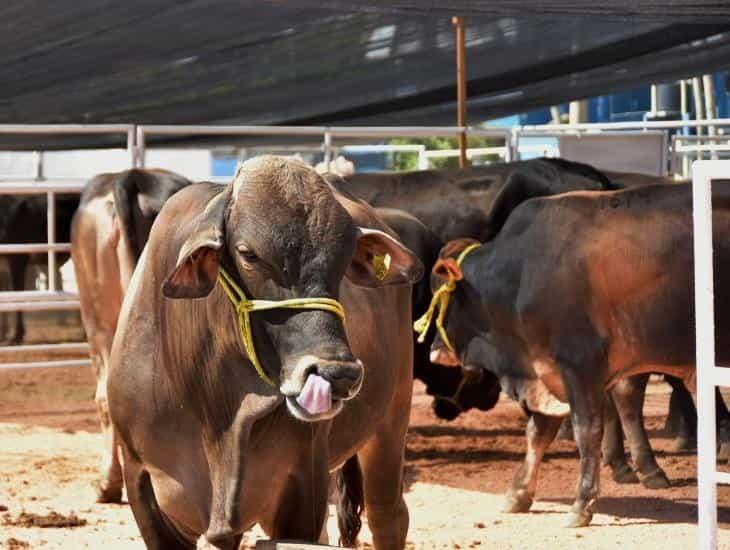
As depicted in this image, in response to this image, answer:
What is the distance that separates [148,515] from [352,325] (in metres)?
0.84

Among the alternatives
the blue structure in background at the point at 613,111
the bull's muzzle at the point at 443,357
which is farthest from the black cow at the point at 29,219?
the bull's muzzle at the point at 443,357

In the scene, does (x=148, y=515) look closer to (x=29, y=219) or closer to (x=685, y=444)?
(x=685, y=444)

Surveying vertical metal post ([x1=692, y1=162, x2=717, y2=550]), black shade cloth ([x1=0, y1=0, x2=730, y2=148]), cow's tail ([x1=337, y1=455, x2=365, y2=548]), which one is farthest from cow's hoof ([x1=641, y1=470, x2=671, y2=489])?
vertical metal post ([x1=692, y1=162, x2=717, y2=550])

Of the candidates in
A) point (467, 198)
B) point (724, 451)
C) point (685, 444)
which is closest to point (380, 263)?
point (724, 451)

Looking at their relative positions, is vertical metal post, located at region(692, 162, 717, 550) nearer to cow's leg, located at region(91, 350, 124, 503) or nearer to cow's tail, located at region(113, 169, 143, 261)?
cow's tail, located at region(113, 169, 143, 261)

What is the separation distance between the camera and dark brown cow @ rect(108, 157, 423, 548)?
367cm

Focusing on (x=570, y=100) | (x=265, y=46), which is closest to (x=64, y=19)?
(x=265, y=46)

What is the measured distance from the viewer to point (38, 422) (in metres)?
10.1

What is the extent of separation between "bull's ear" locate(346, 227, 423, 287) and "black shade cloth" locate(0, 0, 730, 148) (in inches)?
165

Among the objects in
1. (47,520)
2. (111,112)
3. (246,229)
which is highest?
(111,112)

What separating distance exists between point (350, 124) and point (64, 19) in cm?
450

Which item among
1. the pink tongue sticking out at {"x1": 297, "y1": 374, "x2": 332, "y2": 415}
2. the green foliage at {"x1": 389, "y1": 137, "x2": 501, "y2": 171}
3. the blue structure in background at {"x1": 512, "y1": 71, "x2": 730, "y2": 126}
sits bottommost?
the pink tongue sticking out at {"x1": 297, "y1": 374, "x2": 332, "y2": 415}

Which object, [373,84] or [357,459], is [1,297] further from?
[357,459]

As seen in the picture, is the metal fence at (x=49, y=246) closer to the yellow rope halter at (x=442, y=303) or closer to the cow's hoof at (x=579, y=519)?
the yellow rope halter at (x=442, y=303)
